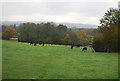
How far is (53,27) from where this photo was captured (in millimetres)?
22109

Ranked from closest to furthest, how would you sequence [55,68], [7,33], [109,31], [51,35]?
1. [55,68]
2. [7,33]
3. [109,31]
4. [51,35]

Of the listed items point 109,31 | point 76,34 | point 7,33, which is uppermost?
point 109,31

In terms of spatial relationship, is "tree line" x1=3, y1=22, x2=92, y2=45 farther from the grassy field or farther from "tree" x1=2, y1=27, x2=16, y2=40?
the grassy field

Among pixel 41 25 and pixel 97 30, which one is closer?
pixel 97 30

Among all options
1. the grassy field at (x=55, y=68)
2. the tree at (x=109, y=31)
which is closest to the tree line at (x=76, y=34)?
the tree at (x=109, y=31)

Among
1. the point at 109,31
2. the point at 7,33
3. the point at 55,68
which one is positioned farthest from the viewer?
the point at 109,31

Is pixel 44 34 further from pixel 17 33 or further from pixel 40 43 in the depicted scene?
pixel 17 33

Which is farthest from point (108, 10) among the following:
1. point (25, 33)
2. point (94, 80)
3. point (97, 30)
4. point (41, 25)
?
point (94, 80)

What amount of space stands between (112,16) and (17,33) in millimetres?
9924

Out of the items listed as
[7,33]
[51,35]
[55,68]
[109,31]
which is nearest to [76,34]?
[51,35]

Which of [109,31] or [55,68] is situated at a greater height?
[109,31]

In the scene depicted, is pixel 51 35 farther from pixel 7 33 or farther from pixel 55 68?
pixel 55 68

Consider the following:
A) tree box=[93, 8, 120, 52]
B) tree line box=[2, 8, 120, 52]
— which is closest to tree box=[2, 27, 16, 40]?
tree line box=[2, 8, 120, 52]

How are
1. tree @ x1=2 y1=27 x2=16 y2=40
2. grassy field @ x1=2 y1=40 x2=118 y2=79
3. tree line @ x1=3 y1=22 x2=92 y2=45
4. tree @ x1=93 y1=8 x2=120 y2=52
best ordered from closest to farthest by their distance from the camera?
grassy field @ x1=2 y1=40 x2=118 y2=79 → tree @ x1=2 y1=27 x2=16 y2=40 → tree @ x1=93 y1=8 x2=120 y2=52 → tree line @ x1=3 y1=22 x2=92 y2=45
